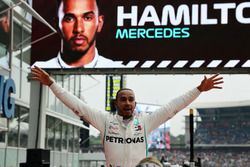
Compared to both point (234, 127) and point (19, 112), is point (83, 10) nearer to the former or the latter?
point (19, 112)

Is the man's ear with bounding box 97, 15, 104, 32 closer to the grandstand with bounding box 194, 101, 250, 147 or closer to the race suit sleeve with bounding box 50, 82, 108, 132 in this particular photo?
the race suit sleeve with bounding box 50, 82, 108, 132

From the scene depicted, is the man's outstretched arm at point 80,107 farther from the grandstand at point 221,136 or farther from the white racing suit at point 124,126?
the grandstand at point 221,136

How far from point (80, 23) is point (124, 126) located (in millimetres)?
8641

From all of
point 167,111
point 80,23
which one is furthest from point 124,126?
point 80,23

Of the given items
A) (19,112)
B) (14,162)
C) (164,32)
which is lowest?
(14,162)

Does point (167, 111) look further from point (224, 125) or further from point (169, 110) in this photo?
point (224, 125)

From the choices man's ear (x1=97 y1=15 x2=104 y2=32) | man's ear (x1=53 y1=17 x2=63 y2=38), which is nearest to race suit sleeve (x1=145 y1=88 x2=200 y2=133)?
man's ear (x1=97 y1=15 x2=104 y2=32)

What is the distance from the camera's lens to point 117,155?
458 centimetres

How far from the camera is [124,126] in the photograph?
15.2ft

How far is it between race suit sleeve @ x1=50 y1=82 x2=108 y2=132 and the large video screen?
7.92 m

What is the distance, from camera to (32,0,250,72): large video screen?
1259cm

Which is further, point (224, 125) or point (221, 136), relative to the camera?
point (224, 125)

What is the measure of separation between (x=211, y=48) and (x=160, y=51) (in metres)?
1.15

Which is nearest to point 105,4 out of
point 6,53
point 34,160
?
point 34,160
